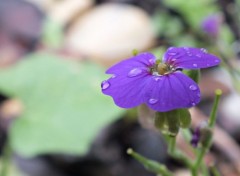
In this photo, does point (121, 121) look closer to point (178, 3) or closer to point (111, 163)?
point (111, 163)

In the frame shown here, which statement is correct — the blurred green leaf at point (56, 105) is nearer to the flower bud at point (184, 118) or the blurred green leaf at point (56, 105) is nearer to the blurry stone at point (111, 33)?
the blurry stone at point (111, 33)

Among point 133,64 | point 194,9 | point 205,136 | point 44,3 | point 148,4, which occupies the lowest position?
point 205,136

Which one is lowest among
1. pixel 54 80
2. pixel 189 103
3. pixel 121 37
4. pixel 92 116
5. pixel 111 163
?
pixel 189 103

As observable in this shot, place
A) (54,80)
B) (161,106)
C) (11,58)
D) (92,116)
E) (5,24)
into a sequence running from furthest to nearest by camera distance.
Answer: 1. (5,24)
2. (11,58)
3. (54,80)
4. (92,116)
5. (161,106)

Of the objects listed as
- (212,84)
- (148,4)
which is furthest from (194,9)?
(212,84)

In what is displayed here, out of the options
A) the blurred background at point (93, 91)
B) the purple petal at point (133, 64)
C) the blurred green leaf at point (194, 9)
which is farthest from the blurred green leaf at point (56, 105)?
the purple petal at point (133, 64)

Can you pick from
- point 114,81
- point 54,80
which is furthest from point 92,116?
point 114,81

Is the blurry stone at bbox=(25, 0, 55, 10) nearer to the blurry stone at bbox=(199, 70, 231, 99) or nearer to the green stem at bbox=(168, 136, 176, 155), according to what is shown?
the blurry stone at bbox=(199, 70, 231, 99)

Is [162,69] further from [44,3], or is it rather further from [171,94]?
[44,3]
